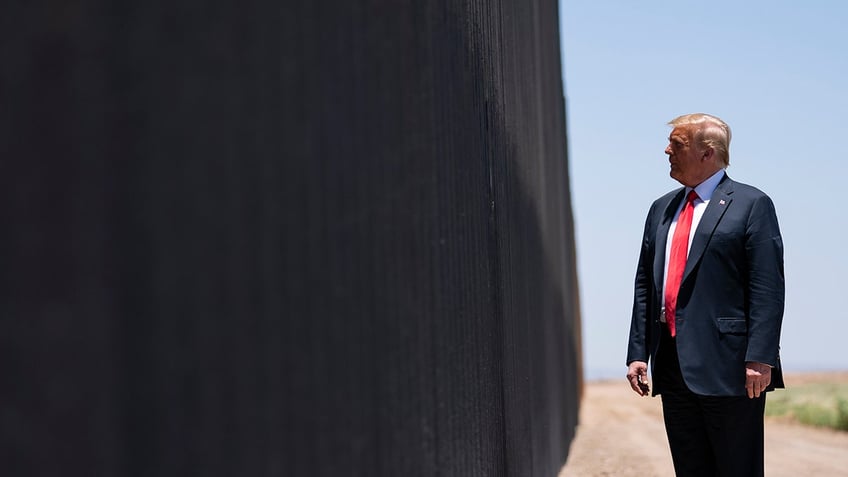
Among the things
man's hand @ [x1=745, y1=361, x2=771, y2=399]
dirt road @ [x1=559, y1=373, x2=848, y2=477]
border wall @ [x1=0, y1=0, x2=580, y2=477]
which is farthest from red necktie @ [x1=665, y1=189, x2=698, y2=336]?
dirt road @ [x1=559, y1=373, x2=848, y2=477]

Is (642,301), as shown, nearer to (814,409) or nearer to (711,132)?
(711,132)

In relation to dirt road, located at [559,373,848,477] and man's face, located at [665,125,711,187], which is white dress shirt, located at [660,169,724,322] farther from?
dirt road, located at [559,373,848,477]

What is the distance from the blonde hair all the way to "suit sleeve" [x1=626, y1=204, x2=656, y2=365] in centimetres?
45

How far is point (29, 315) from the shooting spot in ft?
4.06

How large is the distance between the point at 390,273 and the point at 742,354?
8.27ft

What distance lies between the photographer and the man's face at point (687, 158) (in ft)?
16.6

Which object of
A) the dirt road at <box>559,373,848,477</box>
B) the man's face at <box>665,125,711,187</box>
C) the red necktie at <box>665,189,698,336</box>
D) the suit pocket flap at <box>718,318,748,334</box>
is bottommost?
the dirt road at <box>559,373,848,477</box>

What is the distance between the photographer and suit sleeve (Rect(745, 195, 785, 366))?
15.3 ft

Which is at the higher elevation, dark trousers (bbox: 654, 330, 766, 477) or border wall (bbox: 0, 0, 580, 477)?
border wall (bbox: 0, 0, 580, 477)

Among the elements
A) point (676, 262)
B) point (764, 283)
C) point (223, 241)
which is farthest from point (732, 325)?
point (223, 241)

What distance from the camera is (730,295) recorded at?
4.82 meters

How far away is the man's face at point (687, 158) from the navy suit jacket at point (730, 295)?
0.39 feet

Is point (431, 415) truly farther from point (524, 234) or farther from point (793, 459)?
point (793, 459)

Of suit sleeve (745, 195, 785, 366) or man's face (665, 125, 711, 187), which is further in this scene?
man's face (665, 125, 711, 187)
